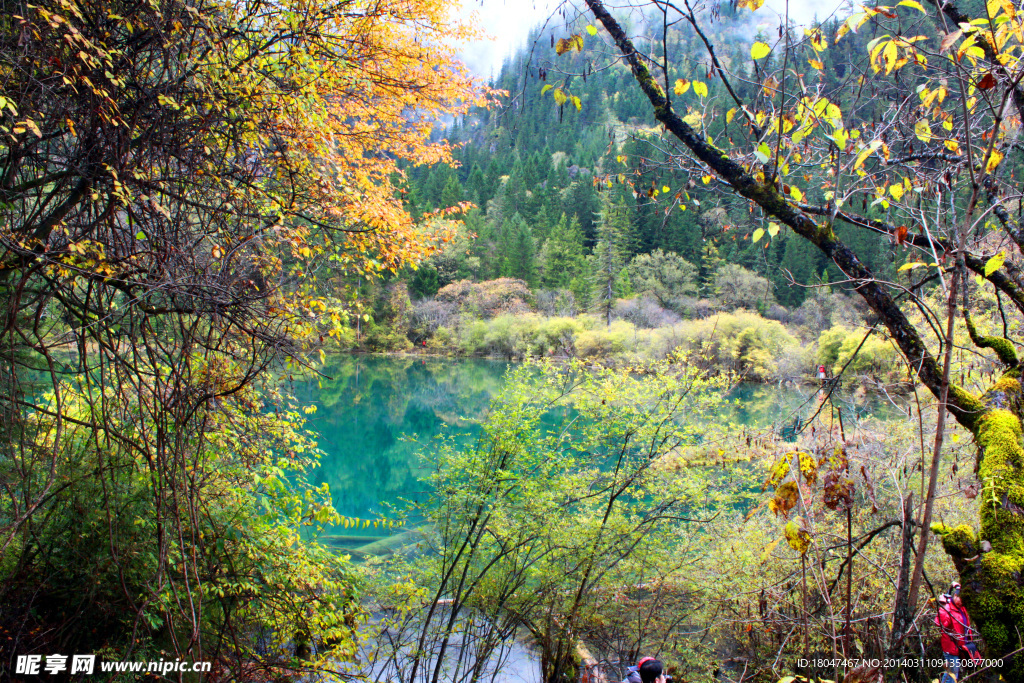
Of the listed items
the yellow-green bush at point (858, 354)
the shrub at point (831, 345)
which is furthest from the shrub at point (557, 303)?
the yellow-green bush at point (858, 354)

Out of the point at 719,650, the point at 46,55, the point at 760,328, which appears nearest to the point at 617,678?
the point at 719,650

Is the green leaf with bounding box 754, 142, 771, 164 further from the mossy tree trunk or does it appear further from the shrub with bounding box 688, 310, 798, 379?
the shrub with bounding box 688, 310, 798, 379

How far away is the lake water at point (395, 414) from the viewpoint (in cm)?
1058

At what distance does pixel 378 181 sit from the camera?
8055 mm

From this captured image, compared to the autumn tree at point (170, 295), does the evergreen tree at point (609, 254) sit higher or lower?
higher

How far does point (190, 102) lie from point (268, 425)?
80.0 inches

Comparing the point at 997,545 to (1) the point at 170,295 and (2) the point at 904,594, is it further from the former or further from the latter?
(1) the point at 170,295

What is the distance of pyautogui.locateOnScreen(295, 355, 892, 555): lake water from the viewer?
1058cm

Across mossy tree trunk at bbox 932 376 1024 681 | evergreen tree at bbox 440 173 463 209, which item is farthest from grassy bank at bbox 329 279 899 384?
mossy tree trunk at bbox 932 376 1024 681

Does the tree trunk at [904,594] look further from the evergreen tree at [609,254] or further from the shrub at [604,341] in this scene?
the evergreen tree at [609,254]

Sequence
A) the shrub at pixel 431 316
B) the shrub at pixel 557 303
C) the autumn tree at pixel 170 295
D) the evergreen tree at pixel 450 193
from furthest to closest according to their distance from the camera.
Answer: the evergreen tree at pixel 450 193 → the shrub at pixel 431 316 → the shrub at pixel 557 303 → the autumn tree at pixel 170 295

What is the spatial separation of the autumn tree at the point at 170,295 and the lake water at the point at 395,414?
1.56m

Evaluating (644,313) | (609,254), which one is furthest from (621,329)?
(609,254)

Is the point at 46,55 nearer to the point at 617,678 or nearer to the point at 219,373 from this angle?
the point at 219,373
